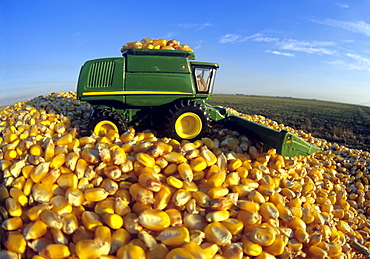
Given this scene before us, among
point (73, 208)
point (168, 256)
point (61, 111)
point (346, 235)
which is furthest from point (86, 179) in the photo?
point (346, 235)

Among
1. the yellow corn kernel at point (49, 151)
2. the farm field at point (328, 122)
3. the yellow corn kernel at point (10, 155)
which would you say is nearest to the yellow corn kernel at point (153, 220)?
the yellow corn kernel at point (49, 151)

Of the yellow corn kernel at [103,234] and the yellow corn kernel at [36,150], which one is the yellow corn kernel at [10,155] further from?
the yellow corn kernel at [103,234]

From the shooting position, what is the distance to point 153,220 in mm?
2598

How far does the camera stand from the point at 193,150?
3.57 metres

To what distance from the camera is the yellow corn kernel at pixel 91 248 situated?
2318 millimetres

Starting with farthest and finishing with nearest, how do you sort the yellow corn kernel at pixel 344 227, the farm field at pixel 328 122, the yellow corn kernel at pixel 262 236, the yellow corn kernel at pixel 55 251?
the farm field at pixel 328 122, the yellow corn kernel at pixel 344 227, the yellow corn kernel at pixel 262 236, the yellow corn kernel at pixel 55 251

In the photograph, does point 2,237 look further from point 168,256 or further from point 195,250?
point 195,250

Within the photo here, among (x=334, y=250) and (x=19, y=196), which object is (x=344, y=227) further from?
(x=19, y=196)

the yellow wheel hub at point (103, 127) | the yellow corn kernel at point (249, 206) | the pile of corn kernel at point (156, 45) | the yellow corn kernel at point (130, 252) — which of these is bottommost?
the yellow corn kernel at point (130, 252)

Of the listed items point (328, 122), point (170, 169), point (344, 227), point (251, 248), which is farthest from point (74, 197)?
point (328, 122)

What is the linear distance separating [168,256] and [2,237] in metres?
1.82

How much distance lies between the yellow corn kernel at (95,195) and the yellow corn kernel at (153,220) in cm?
58

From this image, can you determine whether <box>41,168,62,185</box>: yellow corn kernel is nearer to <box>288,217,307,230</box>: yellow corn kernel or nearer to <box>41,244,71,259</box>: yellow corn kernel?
<box>41,244,71,259</box>: yellow corn kernel

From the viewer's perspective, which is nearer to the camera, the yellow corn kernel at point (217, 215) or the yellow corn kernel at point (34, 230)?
the yellow corn kernel at point (34, 230)
